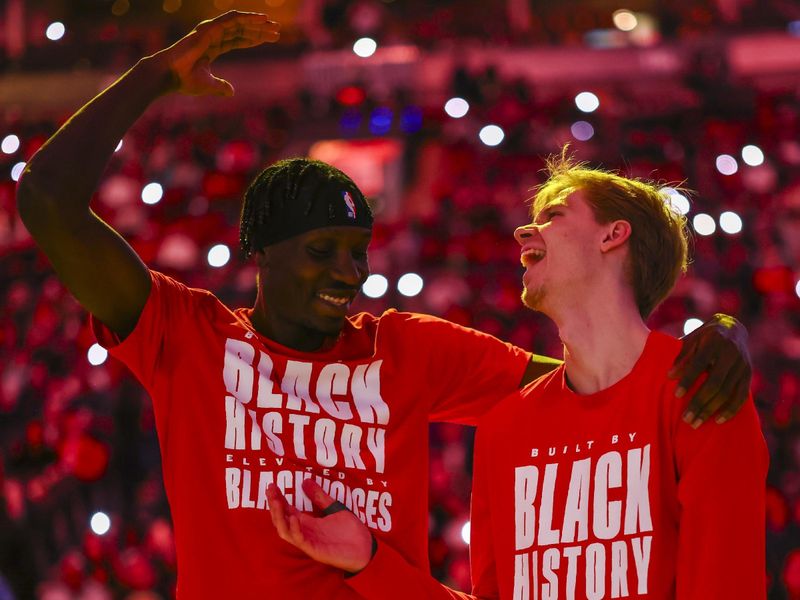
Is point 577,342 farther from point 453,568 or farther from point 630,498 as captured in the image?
point 453,568

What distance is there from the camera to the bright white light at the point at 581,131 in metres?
5.88

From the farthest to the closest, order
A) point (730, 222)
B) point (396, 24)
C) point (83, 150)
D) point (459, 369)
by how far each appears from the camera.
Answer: point (396, 24) → point (730, 222) → point (459, 369) → point (83, 150)

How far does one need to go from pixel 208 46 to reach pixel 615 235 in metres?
0.66

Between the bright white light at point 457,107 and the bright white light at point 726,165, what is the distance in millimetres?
1385

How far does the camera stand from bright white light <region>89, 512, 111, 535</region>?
12.3 ft

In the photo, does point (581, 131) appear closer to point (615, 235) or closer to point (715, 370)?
point (615, 235)

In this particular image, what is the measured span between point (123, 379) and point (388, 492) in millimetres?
2953

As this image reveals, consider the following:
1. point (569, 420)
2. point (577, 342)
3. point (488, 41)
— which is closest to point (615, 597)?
point (569, 420)

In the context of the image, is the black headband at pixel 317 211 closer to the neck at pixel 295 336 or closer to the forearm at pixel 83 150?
the neck at pixel 295 336

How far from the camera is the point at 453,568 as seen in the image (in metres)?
3.48

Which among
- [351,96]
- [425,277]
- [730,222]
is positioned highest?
[351,96]

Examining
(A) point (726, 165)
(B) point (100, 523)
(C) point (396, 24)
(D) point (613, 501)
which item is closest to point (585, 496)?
(D) point (613, 501)

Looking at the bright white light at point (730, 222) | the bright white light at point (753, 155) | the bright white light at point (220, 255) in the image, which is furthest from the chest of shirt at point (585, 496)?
the bright white light at point (753, 155)

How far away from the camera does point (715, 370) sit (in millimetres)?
1350
